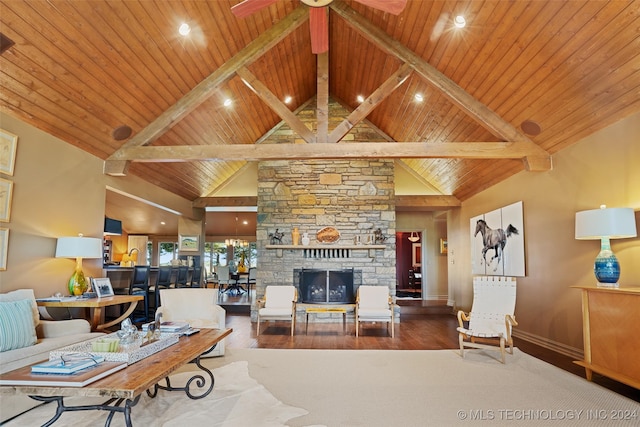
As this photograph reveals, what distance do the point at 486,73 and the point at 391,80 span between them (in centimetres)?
136

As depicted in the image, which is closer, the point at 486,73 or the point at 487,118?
the point at 486,73

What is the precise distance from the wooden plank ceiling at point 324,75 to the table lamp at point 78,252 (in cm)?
133

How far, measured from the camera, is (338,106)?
337 inches

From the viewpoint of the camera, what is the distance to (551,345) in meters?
5.19

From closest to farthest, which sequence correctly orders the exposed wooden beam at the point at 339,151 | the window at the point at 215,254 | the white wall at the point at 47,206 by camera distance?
the white wall at the point at 47,206
the exposed wooden beam at the point at 339,151
the window at the point at 215,254

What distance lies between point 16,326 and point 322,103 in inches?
177

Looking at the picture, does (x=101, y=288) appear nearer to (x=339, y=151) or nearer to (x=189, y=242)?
(x=339, y=151)

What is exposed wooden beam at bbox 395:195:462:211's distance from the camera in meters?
8.74

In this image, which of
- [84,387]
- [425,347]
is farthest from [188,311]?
[425,347]

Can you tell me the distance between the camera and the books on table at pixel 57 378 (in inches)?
81.5

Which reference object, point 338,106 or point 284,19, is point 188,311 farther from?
point 338,106

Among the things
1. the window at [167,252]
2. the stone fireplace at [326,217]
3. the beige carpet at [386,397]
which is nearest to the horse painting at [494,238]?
the stone fireplace at [326,217]

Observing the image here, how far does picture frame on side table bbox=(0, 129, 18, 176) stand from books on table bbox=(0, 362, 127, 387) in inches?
104

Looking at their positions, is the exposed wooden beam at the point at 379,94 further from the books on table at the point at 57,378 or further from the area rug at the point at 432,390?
the books on table at the point at 57,378
